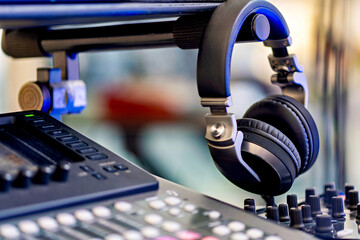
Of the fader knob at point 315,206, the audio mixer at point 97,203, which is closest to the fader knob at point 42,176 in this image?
the audio mixer at point 97,203

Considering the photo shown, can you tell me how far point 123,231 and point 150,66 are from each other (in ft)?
9.81

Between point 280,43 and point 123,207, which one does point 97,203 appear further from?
point 280,43

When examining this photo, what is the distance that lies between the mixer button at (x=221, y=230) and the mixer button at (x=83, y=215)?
0.11 metres

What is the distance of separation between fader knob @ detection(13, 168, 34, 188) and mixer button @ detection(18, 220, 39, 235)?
51mm

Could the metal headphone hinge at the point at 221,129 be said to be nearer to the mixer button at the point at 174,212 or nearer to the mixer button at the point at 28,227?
the mixer button at the point at 174,212

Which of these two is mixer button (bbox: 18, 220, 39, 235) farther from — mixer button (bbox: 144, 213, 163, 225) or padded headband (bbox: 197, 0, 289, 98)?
padded headband (bbox: 197, 0, 289, 98)

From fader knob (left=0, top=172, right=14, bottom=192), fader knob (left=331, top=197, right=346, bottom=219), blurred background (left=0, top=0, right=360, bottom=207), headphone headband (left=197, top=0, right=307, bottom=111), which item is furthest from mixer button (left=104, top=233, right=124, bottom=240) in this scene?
blurred background (left=0, top=0, right=360, bottom=207)

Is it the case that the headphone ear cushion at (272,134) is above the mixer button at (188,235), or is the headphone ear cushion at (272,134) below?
above

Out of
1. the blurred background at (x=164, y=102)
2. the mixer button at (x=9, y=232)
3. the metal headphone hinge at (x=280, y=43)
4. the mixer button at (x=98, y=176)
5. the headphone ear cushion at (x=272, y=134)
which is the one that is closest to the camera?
the mixer button at (x=9, y=232)

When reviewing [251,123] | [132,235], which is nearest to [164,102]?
[251,123]

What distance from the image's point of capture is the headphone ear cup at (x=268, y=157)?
0.60 meters

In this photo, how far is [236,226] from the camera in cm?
46

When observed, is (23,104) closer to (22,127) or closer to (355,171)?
(22,127)

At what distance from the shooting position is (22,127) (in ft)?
1.99
